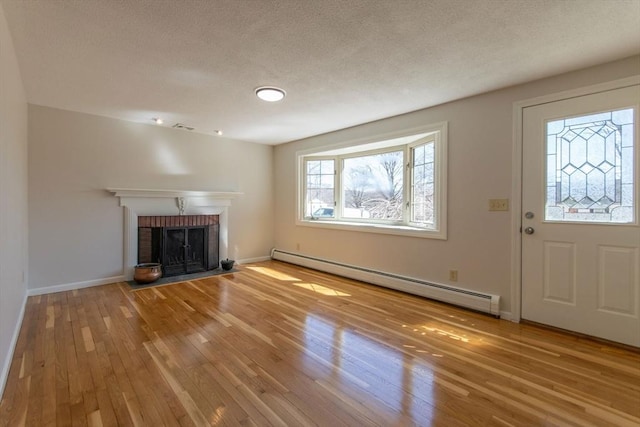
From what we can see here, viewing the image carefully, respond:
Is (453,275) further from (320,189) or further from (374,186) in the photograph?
(320,189)

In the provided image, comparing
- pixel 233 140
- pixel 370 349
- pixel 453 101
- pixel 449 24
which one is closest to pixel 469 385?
pixel 370 349

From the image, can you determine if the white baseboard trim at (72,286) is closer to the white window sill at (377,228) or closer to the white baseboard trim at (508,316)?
the white window sill at (377,228)

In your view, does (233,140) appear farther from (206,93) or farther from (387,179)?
(387,179)

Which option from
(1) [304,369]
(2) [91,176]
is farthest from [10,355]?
(2) [91,176]

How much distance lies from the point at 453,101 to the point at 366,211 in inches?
77.0

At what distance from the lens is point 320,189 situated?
5203mm

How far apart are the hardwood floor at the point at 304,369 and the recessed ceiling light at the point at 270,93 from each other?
7.17 ft

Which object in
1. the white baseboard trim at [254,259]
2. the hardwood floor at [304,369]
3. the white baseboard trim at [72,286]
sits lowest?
the hardwood floor at [304,369]

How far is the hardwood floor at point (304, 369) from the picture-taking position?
1569mm

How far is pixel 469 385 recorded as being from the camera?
5.94ft

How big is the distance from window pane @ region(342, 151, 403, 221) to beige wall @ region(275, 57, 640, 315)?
522 mm

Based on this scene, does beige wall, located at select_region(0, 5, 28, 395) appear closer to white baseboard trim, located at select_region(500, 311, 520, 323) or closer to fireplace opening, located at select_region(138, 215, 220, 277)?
fireplace opening, located at select_region(138, 215, 220, 277)

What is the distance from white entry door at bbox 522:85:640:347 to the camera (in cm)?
229

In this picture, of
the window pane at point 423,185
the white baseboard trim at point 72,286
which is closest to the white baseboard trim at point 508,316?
the window pane at point 423,185
